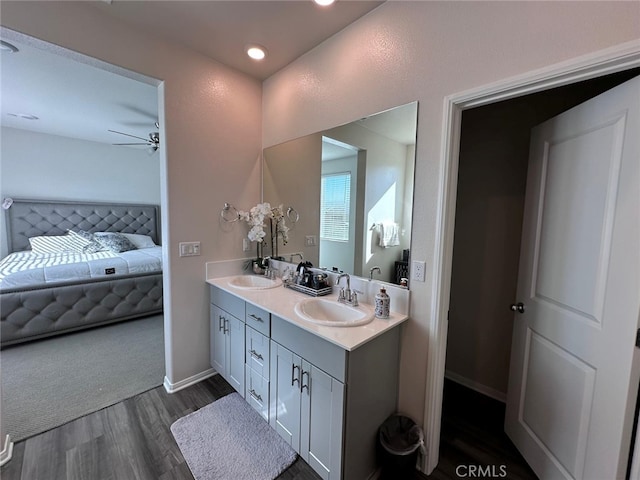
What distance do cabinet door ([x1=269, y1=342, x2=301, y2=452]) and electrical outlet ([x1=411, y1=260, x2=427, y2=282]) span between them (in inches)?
32.3

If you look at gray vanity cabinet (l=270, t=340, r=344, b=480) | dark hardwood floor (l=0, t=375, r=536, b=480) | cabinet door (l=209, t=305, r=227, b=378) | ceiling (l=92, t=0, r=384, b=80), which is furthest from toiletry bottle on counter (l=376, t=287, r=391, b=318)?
ceiling (l=92, t=0, r=384, b=80)

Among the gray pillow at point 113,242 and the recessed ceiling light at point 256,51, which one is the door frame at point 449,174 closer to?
the recessed ceiling light at point 256,51

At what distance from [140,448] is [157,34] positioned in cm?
278

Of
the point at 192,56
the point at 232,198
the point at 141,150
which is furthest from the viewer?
the point at 141,150

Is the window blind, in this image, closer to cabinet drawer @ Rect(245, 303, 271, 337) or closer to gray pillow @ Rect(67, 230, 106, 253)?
cabinet drawer @ Rect(245, 303, 271, 337)

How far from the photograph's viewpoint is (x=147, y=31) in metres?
1.88

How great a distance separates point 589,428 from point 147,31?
343 centimetres

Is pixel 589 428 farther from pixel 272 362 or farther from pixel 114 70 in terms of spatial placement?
pixel 114 70

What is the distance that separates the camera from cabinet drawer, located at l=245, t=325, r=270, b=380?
177cm

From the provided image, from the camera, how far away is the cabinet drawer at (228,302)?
198cm

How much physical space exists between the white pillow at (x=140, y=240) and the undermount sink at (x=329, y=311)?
421 cm

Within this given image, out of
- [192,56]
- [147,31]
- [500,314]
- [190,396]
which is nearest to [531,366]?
[500,314]

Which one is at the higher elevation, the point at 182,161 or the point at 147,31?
the point at 147,31

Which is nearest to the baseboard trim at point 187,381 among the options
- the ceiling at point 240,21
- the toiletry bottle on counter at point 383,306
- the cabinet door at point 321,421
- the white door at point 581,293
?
the cabinet door at point 321,421
